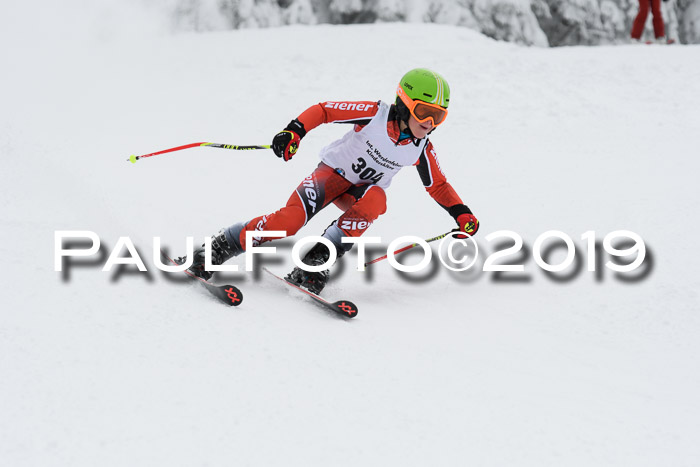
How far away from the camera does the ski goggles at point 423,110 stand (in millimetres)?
3488

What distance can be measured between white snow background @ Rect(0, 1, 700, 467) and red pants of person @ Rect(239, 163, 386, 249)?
0.35 m

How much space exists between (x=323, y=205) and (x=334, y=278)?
0.61 meters

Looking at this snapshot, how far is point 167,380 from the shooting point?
1960mm

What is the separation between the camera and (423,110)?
3504 millimetres

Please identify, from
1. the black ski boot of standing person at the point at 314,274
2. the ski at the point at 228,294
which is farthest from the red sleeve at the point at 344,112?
the ski at the point at 228,294

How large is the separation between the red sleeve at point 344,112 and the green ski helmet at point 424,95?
25cm

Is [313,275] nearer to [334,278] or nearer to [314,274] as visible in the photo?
[314,274]

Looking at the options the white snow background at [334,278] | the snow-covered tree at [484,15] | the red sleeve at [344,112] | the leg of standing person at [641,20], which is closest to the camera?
the white snow background at [334,278]

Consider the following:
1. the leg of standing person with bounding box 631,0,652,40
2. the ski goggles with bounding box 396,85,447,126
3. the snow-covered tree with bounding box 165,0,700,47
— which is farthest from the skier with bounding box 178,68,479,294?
the leg of standing person with bounding box 631,0,652,40

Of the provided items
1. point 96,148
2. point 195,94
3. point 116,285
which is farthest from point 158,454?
point 195,94

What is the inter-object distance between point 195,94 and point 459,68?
3179 mm

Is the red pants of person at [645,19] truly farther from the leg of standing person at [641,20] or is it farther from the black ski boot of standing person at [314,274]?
the black ski boot of standing person at [314,274]

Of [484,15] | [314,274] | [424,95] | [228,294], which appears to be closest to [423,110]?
[424,95]

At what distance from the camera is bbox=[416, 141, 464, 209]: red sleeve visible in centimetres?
390
